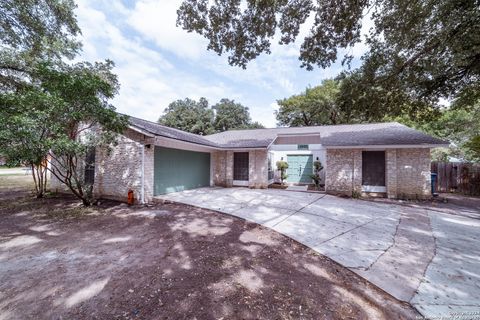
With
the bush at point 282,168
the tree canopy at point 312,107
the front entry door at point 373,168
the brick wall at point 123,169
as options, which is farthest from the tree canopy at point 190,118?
the front entry door at point 373,168

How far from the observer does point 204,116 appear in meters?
27.6

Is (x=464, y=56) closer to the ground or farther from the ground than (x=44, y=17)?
closer to the ground

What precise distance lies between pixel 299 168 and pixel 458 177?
8540mm

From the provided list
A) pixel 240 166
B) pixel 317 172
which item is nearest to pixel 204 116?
pixel 240 166

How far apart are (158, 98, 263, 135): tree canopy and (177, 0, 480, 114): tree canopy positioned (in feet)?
68.7

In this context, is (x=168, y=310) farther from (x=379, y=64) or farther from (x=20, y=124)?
(x=379, y=64)

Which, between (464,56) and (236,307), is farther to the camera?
(464,56)

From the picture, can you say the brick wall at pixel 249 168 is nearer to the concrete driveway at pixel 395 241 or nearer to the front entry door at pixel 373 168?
the concrete driveway at pixel 395 241

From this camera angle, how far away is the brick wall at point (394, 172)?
931cm

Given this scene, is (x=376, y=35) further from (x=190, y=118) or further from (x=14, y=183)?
(x=190, y=118)

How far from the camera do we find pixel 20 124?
507cm

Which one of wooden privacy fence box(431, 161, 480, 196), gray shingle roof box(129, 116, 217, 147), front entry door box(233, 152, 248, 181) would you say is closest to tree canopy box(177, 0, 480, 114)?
gray shingle roof box(129, 116, 217, 147)

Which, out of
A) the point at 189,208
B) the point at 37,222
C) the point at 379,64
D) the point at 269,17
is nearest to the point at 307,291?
the point at 189,208

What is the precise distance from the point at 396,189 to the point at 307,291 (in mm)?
9551
